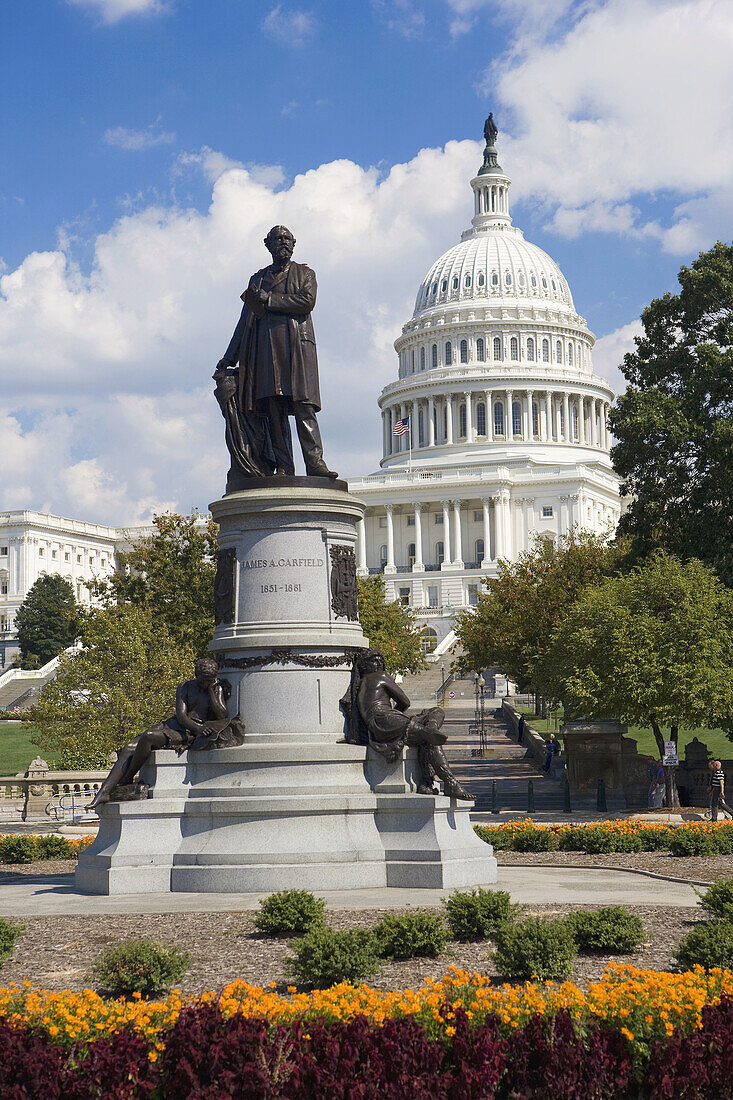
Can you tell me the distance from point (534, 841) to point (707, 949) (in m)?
9.40

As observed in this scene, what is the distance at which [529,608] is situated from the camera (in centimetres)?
5353

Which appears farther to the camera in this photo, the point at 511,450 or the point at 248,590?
the point at 511,450

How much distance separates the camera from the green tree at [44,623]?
11206 cm

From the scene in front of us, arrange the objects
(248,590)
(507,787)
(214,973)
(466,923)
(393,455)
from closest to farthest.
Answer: (214,973), (466,923), (248,590), (507,787), (393,455)

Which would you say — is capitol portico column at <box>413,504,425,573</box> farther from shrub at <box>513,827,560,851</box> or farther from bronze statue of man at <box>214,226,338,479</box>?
bronze statue of man at <box>214,226,338,479</box>

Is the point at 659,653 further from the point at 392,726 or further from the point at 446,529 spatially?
the point at 446,529

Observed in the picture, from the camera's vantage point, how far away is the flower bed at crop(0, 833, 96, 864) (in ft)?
63.9

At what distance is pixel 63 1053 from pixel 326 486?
10424 mm

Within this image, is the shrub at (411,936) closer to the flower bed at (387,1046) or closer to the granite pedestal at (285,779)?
the flower bed at (387,1046)

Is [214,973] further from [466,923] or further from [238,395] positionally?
[238,395]

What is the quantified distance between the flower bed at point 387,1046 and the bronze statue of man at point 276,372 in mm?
10142

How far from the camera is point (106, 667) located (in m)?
35.3

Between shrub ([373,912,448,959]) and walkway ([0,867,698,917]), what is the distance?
2.19m

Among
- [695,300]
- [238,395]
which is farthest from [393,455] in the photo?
[238,395]
